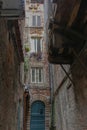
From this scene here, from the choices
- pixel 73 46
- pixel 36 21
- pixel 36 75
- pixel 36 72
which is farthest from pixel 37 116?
pixel 73 46

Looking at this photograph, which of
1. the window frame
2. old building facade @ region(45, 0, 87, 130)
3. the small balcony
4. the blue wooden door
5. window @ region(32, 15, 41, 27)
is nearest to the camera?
the small balcony

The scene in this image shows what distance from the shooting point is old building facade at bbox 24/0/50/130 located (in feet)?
71.1

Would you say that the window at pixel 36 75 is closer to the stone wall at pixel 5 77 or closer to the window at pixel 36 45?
the window at pixel 36 45

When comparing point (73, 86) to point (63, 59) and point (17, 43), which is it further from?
point (17, 43)

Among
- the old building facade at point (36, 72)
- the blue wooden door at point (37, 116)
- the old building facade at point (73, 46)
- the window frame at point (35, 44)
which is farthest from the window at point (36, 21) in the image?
the old building facade at point (73, 46)

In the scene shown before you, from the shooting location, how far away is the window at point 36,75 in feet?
77.3

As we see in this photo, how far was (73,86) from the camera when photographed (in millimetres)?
7883

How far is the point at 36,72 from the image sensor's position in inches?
942

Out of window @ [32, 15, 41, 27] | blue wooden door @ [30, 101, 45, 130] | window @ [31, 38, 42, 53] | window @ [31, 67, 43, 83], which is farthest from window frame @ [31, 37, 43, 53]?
blue wooden door @ [30, 101, 45, 130]

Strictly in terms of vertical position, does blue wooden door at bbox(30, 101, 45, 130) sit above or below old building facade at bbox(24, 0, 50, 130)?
below

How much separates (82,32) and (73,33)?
25 cm

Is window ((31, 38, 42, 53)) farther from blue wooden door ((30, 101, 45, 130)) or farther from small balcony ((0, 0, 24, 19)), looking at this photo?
small balcony ((0, 0, 24, 19))

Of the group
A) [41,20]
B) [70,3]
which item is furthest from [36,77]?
[70,3]

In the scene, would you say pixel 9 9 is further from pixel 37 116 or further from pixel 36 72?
pixel 36 72
